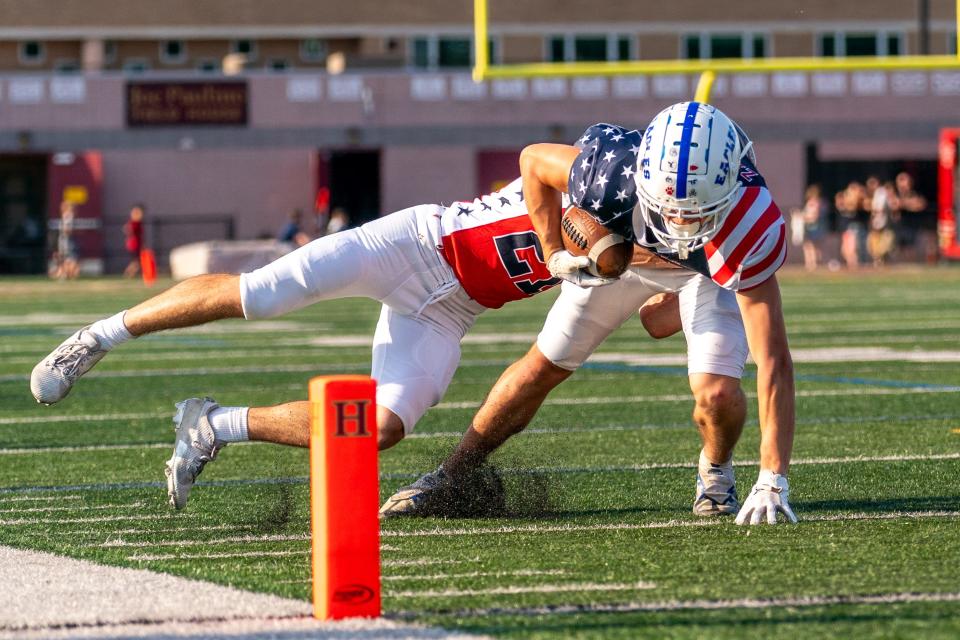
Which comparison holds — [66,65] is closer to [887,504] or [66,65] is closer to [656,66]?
[656,66]

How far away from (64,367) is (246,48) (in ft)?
111

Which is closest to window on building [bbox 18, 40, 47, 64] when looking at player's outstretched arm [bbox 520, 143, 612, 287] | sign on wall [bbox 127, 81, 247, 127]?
sign on wall [bbox 127, 81, 247, 127]

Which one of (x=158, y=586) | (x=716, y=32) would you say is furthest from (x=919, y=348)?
(x=716, y=32)

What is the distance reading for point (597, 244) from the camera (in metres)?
5.06

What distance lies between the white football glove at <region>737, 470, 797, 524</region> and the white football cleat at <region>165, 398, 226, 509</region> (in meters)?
1.59

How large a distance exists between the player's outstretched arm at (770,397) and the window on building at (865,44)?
30.9 metres

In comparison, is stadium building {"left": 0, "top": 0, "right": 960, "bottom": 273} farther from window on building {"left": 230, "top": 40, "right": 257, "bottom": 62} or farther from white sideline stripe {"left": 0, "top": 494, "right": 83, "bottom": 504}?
white sideline stripe {"left": 0, "top": 494, "right": 83, "bottom": 504}

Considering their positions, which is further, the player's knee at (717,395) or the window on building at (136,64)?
the window on building at (136,64)

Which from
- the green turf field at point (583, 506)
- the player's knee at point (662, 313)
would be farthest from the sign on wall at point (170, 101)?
the player's knee at point (662, 313)

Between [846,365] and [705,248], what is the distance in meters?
6.10

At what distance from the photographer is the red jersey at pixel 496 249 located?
5.36 m

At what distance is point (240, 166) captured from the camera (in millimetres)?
34531

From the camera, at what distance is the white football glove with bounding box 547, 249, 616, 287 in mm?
5047

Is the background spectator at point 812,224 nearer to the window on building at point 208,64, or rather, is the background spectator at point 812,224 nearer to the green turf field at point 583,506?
the window on building at point 208,64
